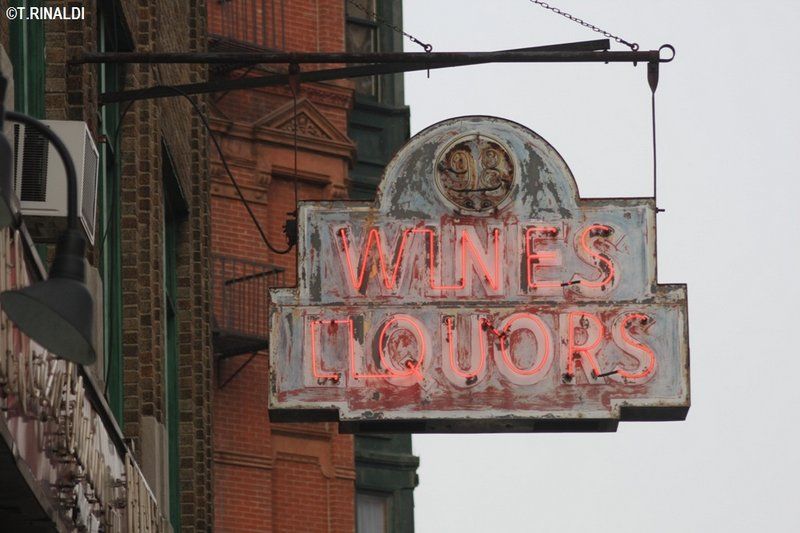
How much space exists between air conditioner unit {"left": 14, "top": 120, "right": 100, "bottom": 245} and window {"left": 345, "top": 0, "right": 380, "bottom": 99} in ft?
61.3

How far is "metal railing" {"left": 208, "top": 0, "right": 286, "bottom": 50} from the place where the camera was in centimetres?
3155

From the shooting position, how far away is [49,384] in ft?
42.2

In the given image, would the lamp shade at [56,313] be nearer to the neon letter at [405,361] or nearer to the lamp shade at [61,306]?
the lamp shade at [61,306]

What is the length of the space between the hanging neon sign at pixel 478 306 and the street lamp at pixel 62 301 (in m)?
6.24

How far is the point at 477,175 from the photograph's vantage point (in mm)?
17609

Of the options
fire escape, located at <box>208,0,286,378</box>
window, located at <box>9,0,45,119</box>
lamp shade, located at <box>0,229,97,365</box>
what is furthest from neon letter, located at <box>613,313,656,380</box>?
fire escape, located at <box>208,0,286,378</box>

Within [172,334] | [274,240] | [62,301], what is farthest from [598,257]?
[274,240]

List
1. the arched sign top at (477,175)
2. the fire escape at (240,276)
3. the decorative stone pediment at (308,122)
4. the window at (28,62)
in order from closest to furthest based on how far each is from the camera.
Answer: the window at (28,62), the arched sign top at (477,175), the fire escape at (240,276), the decorative stone pediment at (308,122)

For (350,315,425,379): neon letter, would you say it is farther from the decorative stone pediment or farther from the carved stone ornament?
the decorative stone pediment

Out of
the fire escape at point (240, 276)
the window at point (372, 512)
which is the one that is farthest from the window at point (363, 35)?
the window at point (372, 512)

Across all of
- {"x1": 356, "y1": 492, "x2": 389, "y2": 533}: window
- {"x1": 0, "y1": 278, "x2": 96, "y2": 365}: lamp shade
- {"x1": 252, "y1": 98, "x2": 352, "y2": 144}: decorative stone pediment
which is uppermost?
{"x1": 252, "y1": 98, "x2": 352, "y2": 144}: decorative stone pediment

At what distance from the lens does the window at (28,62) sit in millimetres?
15836

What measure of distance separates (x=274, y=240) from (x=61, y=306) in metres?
20.8

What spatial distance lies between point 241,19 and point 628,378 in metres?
15.9
